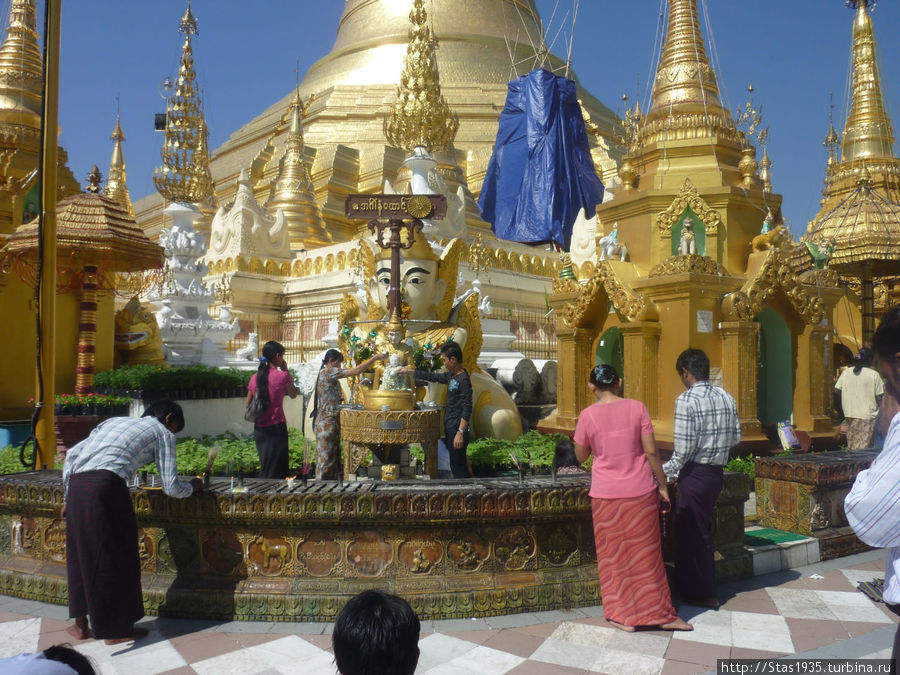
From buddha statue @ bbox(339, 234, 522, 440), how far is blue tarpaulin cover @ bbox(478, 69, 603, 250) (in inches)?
630

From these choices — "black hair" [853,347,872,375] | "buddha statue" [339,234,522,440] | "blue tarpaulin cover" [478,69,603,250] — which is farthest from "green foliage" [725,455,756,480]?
"blue tarpaulin cover" [478,69,603,250]

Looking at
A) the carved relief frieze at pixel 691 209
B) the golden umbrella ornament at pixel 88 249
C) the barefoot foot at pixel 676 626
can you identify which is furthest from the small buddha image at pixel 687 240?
the golden umbrella ornament at pixel 88 249

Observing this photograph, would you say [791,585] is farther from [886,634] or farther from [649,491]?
[649,491]

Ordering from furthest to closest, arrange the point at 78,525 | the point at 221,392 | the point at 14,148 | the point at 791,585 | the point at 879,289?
the point at 879,289 < the point at 14,148 < the point at 221,392 < the point at 791,585 < the point at 78,525

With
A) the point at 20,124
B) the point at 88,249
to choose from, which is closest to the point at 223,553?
the point at 88,249

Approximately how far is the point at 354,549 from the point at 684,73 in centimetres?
876

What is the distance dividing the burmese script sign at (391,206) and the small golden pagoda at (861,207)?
5397 millimetres

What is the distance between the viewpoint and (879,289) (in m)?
17.0

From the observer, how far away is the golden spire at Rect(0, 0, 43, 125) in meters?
11.7

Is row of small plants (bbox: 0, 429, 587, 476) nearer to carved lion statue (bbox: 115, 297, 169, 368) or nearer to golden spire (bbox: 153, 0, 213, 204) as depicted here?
carved lion statue (bbox: 115, 297, 169, 368)

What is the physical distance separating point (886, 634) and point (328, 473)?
4.31m

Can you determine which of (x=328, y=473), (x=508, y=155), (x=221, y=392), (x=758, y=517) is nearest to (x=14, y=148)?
(x=221, y=392)

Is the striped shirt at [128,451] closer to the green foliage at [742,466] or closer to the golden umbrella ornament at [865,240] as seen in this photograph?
the green foliage at [742,466]

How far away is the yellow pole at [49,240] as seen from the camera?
512 centimetres
